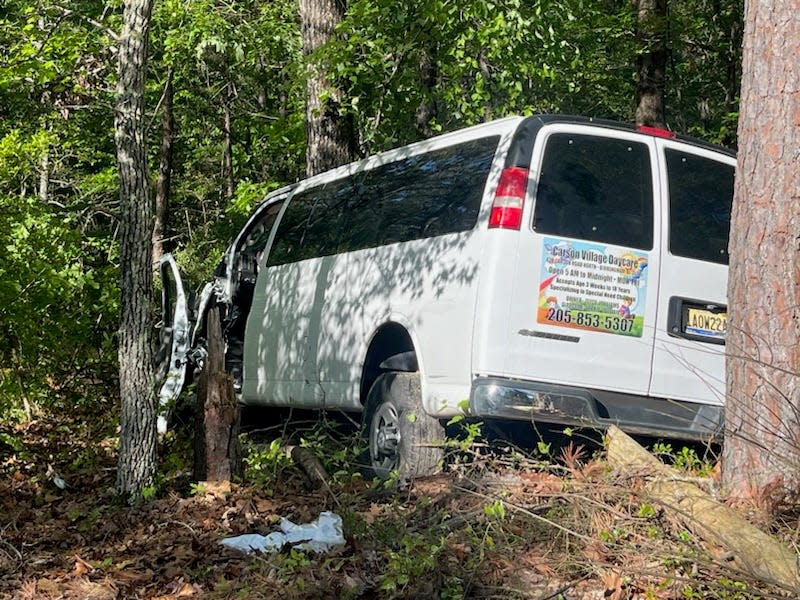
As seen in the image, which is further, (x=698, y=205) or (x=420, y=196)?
(x=420, y=196)

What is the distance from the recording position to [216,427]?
→ 284 inches

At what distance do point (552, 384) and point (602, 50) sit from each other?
15.2 meters

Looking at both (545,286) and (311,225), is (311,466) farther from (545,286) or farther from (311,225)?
(311,225)

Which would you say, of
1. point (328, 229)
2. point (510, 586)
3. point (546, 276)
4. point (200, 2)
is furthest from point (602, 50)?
point (510, 586)

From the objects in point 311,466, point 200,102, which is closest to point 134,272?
point 311,466

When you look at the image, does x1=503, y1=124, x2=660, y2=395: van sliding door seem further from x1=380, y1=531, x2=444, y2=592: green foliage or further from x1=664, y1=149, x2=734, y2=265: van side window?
x1=380, y1=531, x2=444, y2=592: green foliage

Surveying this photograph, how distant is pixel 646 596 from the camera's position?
450 centimetres

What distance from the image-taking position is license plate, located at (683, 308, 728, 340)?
6504mm

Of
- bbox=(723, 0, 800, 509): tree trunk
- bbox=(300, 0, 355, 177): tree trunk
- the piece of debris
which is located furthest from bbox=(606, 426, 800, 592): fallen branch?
bbox=(300, 0, 355, 177): tree trunk

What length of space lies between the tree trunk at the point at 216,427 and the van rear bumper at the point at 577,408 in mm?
2002

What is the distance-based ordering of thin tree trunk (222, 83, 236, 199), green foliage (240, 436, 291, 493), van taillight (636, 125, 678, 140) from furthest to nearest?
thin tree trunk (222, 83, 236, 199) < green foliage (240, 436, 291, 493) < van taillight (636, 125, 678, 140)

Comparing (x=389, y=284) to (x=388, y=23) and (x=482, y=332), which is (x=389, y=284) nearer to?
(x=482, y=332)

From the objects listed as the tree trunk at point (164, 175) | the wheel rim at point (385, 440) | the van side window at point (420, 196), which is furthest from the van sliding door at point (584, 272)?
the tree trunk at point (164, 175)

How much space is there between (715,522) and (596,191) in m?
2.30
